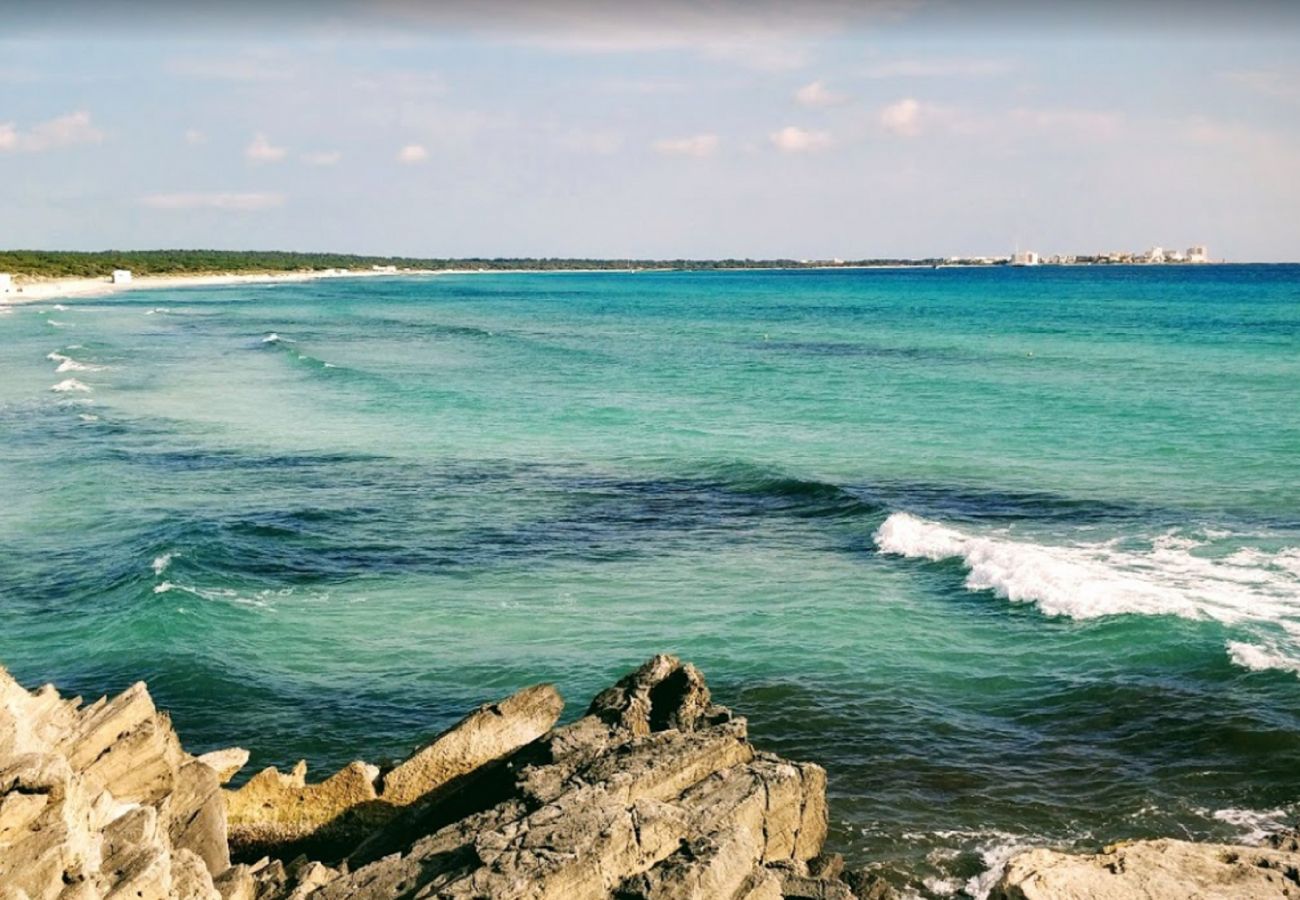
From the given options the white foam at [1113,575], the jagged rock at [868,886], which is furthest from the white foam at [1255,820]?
the white foam at [1113,575]

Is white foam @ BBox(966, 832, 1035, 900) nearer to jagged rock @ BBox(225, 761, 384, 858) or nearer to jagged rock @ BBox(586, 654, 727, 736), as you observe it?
jagged rock @ BBox(586, 654, 727, 736)

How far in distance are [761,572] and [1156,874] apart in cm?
1581

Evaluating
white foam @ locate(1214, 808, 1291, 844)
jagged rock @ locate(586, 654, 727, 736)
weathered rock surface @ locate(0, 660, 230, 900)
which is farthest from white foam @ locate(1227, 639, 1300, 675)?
weathered rock surface @ locate(0, 660, 230, 900)

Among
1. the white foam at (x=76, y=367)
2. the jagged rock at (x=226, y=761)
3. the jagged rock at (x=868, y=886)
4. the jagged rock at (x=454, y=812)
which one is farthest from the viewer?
the white foam at (x=76, y=367)

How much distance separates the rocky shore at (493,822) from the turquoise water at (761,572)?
2.40 meters

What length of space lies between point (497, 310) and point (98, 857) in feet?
482

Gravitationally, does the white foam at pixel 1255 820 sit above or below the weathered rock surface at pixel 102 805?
below

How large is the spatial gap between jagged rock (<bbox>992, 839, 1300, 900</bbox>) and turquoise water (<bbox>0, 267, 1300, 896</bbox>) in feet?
5.12

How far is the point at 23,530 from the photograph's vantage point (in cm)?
3409

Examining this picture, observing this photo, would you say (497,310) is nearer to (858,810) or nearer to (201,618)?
(201,618)

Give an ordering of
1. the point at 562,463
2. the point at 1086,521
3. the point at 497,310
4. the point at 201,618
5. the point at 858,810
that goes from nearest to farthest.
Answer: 1. the point at 858,810
2. the point at 201,618
3. the point at 1086,521
4. the point at 562,463
5. the point at 497,310

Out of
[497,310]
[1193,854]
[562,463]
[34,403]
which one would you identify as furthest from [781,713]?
[497,310]

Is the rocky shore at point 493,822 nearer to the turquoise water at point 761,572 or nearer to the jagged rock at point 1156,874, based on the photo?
the jagged rock at point 1156,874

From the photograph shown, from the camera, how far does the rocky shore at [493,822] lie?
11492 mm
